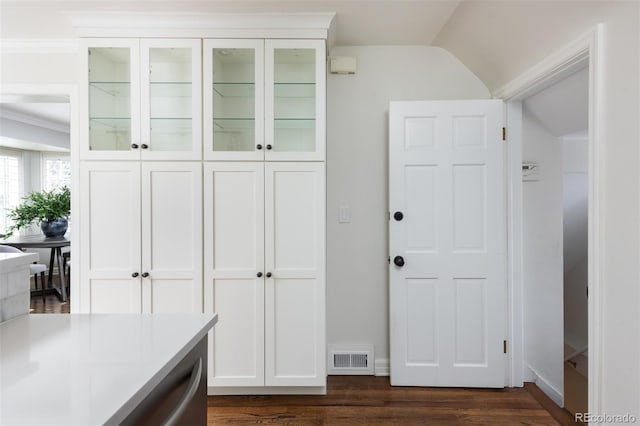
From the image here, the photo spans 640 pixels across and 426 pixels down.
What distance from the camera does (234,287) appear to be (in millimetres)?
2176

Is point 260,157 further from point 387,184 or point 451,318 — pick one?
point 451,318

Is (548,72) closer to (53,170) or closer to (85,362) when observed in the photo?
(85,362)

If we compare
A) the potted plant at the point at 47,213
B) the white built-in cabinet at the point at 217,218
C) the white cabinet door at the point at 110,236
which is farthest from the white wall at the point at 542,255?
the potted plant at the point at 47,213

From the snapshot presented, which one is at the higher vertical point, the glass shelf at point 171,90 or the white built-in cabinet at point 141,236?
the glass shelf at point 171,90

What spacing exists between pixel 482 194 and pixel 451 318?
0.90 meters

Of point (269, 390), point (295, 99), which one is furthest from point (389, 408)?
point (295, 99)

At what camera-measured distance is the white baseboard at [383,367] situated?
2.53 meters

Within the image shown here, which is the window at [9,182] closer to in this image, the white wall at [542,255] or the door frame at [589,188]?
the door frame at [589,188]

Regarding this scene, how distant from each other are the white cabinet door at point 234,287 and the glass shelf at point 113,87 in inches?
35.8

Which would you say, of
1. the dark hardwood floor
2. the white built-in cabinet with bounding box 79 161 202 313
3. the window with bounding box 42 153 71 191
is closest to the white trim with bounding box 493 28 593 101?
the dark hardwood floor

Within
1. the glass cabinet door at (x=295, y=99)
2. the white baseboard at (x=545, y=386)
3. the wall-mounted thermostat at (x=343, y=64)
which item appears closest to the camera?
the glass cabinet door at (x=295, y=99)

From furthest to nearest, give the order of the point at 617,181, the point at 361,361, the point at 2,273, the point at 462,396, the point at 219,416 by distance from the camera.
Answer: the point at 361,361
the point at 462,396
the point at 219,416
the point at 617,181
the point at 2,273

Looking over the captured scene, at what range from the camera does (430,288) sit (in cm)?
240

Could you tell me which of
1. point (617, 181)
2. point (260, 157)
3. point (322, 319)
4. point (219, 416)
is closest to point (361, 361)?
point (322, 319)
